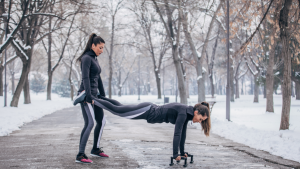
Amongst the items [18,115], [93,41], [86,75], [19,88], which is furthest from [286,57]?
[19,88]

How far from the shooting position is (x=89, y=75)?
462 centimetres

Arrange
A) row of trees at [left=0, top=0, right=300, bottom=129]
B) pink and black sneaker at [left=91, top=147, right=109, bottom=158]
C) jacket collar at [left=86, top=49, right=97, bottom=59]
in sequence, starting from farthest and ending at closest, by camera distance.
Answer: row of trees at [left=0, top=0, right=300, bottom=129], pink and black sneaker at [left=91, top=147, right=109, bottom=158], jacket collar at [left=86, top=49, right=97, bottom=59]

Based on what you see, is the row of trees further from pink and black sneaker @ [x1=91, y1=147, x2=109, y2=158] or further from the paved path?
pink and black sneaker @ [x1=91, y1=147, x2=109, y2=158]

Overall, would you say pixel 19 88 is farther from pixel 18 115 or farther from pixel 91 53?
pixel 91 53

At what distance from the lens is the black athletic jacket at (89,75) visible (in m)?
4.38

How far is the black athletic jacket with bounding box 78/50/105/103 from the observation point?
4.38 metres

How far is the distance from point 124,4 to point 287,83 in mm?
25212

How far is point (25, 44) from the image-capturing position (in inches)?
802

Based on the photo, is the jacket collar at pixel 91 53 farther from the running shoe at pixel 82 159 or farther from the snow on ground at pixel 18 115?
the snow on ground at pixel 18 115

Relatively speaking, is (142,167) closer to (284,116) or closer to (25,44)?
(284,116)

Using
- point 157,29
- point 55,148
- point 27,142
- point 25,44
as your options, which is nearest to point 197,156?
point 55,148

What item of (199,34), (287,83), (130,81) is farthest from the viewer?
(130,81)

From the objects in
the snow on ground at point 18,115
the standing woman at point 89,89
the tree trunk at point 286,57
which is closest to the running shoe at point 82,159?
the standing woman at point 89,89

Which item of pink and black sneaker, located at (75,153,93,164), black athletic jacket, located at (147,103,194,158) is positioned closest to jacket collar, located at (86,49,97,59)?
black athletic jacket, located at (147,103,194,158)
